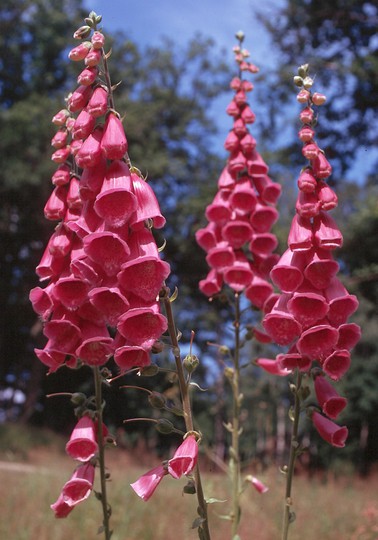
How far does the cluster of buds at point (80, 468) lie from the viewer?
157cm

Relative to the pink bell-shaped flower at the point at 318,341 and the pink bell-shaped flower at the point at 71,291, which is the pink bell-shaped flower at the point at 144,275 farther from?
the pink bell-shaped flower at the point at 318,341

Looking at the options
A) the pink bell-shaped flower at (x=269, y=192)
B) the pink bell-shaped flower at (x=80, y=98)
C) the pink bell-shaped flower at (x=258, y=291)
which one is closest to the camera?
the pink bell-shaped flower at (x=80, y=98)

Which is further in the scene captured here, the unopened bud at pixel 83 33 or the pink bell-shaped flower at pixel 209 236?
the pink bell-shaped flower at pixel 209 236

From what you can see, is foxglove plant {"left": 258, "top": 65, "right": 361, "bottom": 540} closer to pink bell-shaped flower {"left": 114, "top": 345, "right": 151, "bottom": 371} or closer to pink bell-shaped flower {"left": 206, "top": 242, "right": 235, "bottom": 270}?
pink bell-shaped flower {"left": 114, "top": 345, "right": 151, "bottom": 371}

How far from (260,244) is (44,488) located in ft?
18.0

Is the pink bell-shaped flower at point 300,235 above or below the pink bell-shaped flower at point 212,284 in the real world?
above

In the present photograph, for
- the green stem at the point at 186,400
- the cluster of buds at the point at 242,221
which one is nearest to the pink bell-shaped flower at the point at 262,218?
the cluster of buds at the point at 242,221

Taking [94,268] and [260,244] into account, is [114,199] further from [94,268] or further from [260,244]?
[260,244]

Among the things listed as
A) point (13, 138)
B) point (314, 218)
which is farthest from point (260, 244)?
point (13, 138)

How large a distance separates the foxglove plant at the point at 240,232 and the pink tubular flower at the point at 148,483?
100cm

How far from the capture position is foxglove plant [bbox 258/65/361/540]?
1529 millimetres

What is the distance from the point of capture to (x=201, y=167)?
78.6 ft

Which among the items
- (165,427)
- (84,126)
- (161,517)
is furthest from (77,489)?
(161,517)

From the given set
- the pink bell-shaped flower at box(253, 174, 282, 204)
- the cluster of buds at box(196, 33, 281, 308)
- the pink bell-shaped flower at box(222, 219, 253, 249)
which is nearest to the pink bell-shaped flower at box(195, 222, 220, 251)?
the cluster of buds at box(196, 33, 281, 308)
